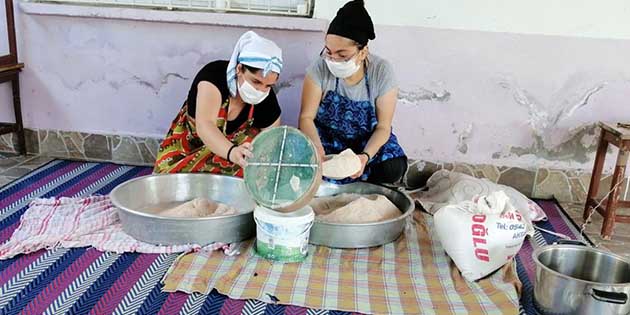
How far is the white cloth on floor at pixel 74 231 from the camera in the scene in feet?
5.78

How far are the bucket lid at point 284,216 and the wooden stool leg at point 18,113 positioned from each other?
1611 millimetres

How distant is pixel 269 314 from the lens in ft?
4.90

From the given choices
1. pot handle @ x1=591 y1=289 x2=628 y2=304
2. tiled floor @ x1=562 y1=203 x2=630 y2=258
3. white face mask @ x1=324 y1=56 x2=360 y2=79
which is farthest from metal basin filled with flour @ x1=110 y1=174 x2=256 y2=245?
tiled floor @ x1=562 y1=203 x2=630 y2=258

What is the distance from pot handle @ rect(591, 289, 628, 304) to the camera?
138 cm

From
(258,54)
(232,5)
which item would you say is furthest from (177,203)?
(232,5)

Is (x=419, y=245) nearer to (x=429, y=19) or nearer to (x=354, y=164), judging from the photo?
(x=354, y=164)

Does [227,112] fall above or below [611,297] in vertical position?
above

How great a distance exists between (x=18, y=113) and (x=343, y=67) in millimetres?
1661

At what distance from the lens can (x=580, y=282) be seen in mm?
1418

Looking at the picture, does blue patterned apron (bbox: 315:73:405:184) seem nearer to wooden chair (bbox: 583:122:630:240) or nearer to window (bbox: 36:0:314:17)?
window (bbox: 36:0:314:17)

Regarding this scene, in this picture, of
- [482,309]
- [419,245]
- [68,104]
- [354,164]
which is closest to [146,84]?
[68,104]

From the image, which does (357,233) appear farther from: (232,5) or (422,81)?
(232,5)

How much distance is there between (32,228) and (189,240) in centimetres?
55

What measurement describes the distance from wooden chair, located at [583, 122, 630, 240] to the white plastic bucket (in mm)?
1168
